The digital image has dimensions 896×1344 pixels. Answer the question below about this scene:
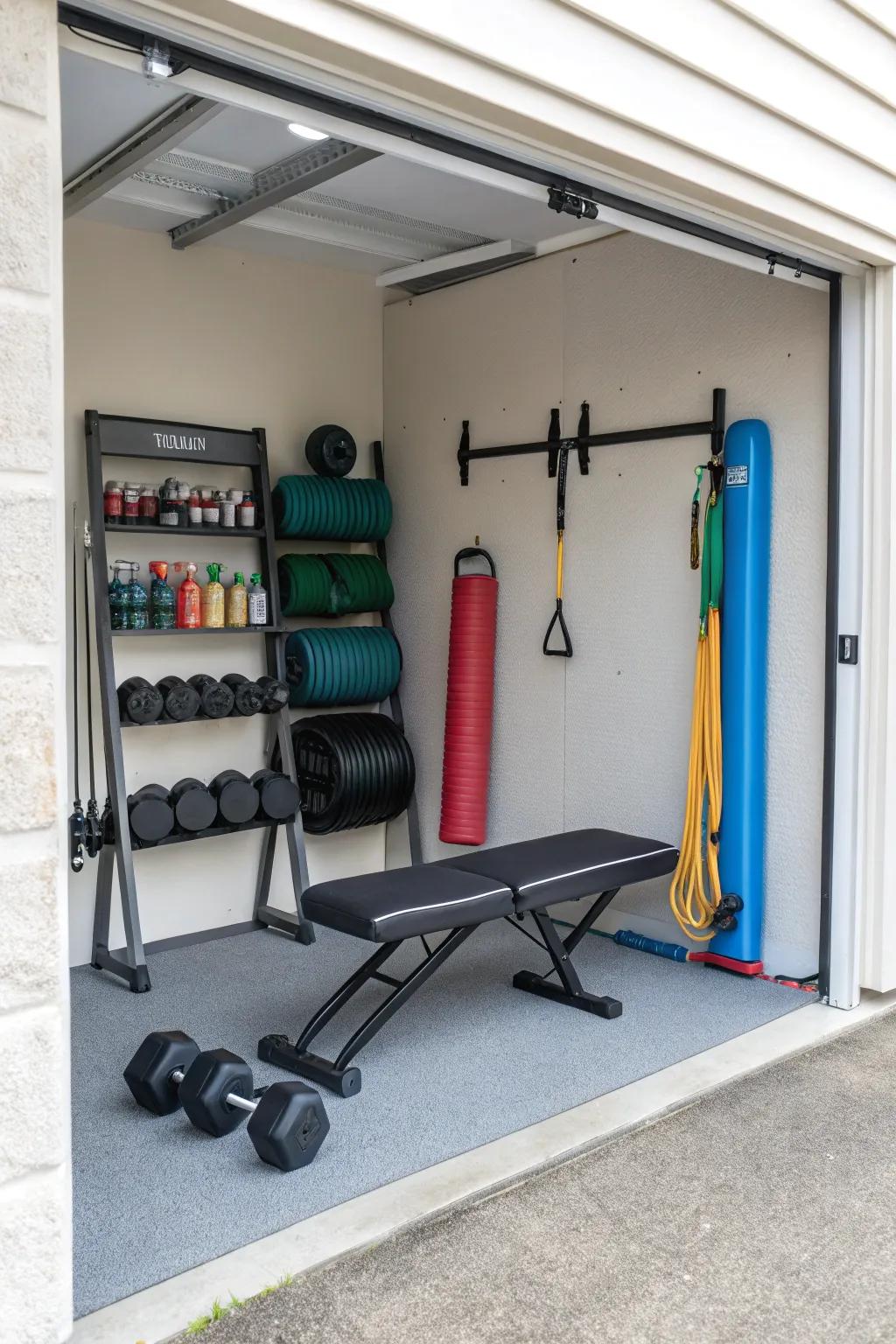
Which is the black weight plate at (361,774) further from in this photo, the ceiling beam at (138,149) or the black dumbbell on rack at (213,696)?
the ceiling beam at (138,149)

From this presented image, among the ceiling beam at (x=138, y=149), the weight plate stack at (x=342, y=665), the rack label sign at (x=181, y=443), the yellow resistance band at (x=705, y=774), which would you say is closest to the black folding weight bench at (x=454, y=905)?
the yellow resistance band at (x=705, y=774)

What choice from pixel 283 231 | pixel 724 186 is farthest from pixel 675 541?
pixel 283 231

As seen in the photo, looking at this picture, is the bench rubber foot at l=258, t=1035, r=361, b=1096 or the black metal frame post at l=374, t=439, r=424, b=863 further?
the black metal frame post at l=374, t=439, r=424, b=863

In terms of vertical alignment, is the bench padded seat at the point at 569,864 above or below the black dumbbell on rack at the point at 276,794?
below

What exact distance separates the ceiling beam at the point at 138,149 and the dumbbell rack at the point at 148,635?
2.55 feet

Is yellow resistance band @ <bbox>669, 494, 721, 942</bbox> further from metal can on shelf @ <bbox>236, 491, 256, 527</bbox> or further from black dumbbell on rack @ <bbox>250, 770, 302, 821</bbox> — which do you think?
metal can on shelf @ <bbox>236, 491, 256, 527</bbox>

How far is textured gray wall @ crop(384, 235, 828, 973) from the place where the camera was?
164 inches

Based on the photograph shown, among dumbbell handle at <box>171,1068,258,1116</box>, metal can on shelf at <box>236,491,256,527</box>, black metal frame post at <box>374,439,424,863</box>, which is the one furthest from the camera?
black metal frame post at <box>374,439,424,863</box>

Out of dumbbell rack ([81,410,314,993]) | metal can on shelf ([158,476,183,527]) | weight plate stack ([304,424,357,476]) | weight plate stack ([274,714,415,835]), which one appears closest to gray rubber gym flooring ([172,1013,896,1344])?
dumbbell rack ([81,410,314,993])

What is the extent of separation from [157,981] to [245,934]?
0.67 metres

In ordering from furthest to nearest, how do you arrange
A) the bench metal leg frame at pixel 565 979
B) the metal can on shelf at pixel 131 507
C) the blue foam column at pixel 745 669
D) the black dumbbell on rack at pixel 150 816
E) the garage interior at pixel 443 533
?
the metal can on shelf at pixel 131 507 → the black dumbbell on rack at pixel 150 816 → the blue foam column at pixel 745 669 → the bench metal leg frame at pixel 565 979 → the garage interior at pixel 443 533

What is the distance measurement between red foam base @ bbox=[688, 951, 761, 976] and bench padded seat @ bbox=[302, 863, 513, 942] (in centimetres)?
119

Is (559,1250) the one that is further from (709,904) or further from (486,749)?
(486,749)

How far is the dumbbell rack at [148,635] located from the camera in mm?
4336
